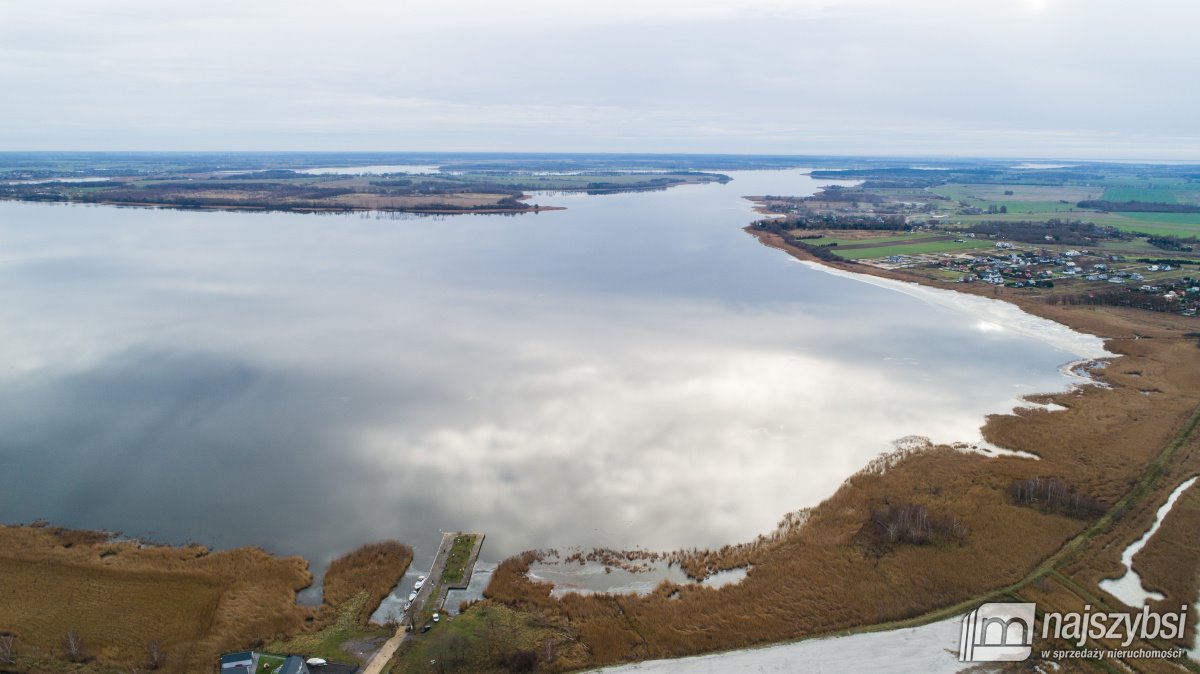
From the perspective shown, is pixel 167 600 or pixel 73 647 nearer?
pixel 73 647

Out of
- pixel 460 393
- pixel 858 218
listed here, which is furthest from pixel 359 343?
pixel 858 218

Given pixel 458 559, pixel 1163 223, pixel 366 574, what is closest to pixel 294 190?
pixel 366 574

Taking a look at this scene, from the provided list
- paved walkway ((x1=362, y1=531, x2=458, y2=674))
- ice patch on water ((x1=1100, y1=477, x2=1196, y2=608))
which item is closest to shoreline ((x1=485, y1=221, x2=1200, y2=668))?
ice patch on water ((x1=1100, y1=477, x2=1196, y2=608))

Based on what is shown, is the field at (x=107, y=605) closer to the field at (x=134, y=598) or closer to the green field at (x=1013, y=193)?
the field at (x=134, y=598)

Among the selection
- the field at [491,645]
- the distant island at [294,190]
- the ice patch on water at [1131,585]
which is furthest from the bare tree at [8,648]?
the distant island at [294,190]

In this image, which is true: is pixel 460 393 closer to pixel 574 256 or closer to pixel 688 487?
pixel 688 487

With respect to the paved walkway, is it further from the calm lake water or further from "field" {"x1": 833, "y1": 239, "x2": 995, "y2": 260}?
"field" {"x1": 833, "y1": 239, "x2": 995, "y2": 260}

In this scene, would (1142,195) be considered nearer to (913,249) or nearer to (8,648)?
(913,249)
